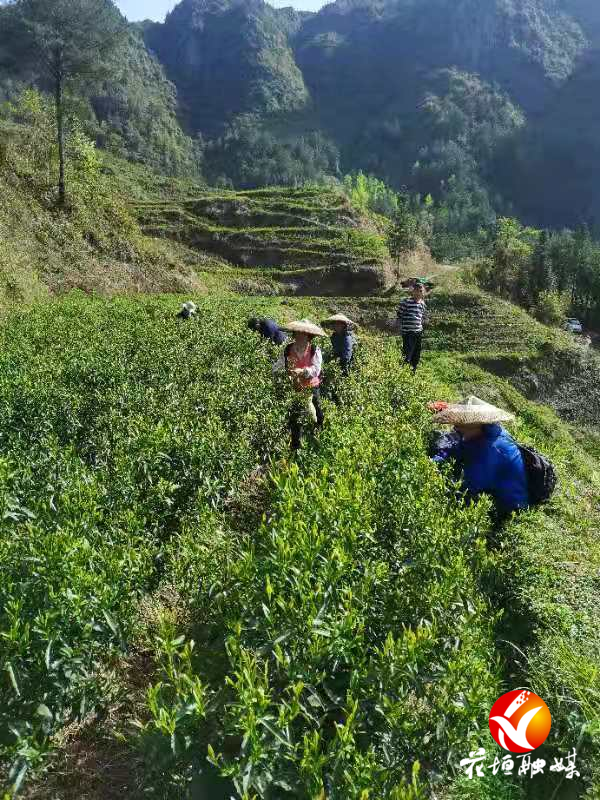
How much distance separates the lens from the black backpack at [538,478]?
4.76m

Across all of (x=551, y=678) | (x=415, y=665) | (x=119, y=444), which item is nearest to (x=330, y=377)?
(x=119, y=444)

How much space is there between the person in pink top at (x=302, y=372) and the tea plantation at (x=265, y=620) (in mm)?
889

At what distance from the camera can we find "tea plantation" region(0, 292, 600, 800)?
243 cm

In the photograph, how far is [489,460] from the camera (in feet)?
15.7

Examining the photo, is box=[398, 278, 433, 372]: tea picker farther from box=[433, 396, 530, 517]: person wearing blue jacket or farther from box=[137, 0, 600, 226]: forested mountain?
box=[137, 0, 600, 226]: forested mountain

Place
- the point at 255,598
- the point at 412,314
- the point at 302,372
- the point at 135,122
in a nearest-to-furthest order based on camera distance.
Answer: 1. the point at 255,598
2. the point at 302,372
3. the point at 412,314
4. the point at 135,122

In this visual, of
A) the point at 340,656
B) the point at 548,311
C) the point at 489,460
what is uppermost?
the point at 489,460

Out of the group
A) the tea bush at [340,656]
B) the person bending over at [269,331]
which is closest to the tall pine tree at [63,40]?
the person bending over at [269,331]

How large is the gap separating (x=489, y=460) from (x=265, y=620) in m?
2.73

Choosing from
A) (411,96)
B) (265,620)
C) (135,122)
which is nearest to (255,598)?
(265,620)

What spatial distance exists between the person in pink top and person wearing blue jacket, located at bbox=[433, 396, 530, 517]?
1.83 metres

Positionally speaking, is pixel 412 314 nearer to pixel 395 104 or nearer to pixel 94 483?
pixel 94 483

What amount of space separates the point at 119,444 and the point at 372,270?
2887 centimetres

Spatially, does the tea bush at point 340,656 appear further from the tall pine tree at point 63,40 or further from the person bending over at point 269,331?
the tall pine tree at point 63,40
